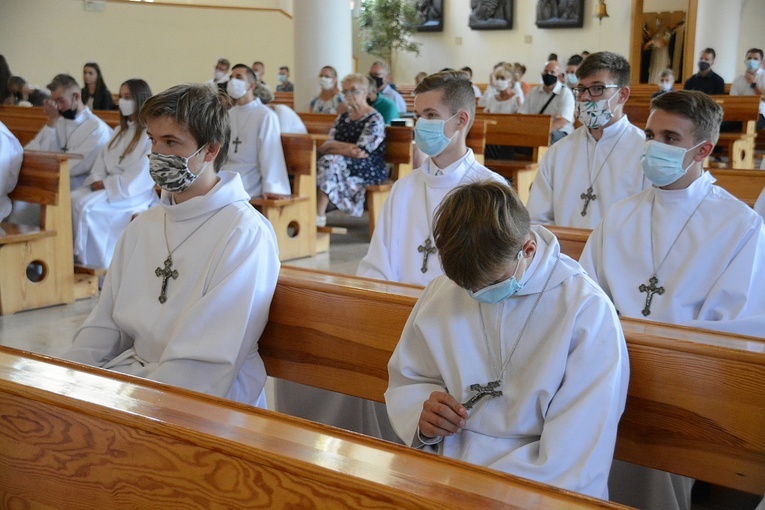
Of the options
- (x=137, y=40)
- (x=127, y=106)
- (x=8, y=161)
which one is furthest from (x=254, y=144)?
(x=137, y=40)

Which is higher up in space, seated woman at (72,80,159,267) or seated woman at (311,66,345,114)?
seated woman at (311,66,345,114)

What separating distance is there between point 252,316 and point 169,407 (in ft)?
3.25

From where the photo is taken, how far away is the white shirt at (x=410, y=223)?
3.67m

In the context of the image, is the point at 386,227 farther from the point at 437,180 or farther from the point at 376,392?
the point at 376,392

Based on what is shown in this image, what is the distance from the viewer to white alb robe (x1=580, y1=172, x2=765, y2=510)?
270 cm

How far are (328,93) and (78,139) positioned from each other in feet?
13.1

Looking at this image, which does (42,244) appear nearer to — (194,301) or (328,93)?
(194,301)

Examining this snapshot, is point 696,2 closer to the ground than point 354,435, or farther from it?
farther from it

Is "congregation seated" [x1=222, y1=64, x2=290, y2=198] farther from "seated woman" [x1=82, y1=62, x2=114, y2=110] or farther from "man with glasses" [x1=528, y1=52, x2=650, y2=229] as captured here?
"seated woman" [x1=82, y1=62, x2=114, y2=110]

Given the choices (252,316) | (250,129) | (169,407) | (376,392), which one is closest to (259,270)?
(252,316)

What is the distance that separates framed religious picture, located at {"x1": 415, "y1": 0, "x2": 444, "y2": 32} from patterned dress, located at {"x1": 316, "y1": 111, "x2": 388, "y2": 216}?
13815 mm

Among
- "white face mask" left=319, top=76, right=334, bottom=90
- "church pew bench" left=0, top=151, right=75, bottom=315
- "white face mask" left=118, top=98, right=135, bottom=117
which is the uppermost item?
"white face mask" left=319, top=76, right=334, bottom=90

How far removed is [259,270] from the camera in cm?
270

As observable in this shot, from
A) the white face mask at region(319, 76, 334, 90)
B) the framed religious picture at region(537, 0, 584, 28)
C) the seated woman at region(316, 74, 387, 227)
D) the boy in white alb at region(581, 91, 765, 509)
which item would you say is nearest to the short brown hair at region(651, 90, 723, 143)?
the boy in white alb at region(581, 91, 765, 509)
